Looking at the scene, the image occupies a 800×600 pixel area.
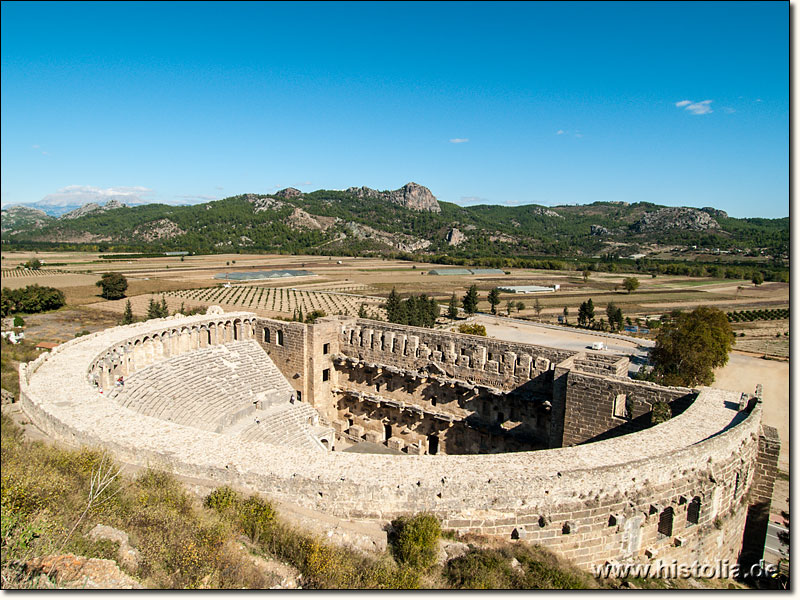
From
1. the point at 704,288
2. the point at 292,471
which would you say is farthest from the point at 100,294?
the point at 704,288

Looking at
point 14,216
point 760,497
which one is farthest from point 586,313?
point 14,216

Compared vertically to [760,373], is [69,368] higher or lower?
higher

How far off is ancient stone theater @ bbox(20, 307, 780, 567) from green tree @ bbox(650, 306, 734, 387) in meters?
13.3

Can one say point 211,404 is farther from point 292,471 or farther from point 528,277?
point 528,277

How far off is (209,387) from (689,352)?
25.6m

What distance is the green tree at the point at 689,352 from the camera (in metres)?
28.1

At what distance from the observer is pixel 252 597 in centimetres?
670

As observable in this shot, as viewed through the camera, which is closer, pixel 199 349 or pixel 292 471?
pixel 292 471

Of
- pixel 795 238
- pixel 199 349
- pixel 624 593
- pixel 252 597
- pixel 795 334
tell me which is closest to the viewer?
pixel 252 597

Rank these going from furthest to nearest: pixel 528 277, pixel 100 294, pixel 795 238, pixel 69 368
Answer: pixel 528 277
pixel 100 294
pixel 69 368
pixel 795 238

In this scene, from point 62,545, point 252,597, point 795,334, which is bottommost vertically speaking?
point 252,597

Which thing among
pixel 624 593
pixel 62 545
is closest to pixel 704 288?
pixel 624 593

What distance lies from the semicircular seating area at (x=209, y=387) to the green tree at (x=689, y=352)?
20766mm

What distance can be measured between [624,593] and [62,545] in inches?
339
